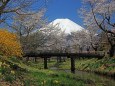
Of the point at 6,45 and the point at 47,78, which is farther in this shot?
the point at 6,45

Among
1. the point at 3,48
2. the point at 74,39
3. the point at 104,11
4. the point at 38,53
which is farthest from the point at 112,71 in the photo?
the point at 74,39

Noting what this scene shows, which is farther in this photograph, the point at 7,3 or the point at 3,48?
the point at 3,48

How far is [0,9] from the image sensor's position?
1460 cm

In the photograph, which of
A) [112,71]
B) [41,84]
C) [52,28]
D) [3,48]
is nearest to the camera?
[41,84]

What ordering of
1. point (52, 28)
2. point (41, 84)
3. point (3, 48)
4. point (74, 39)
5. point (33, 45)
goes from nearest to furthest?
point (41, 84), point (3, 48), point (33, 45), point (52, 28), point (74, 39)

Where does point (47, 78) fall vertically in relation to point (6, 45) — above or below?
below

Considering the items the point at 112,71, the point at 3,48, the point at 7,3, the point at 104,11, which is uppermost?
the point at 104,11

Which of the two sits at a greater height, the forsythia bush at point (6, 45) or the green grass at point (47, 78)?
the forsythia bush at point (6, 45)

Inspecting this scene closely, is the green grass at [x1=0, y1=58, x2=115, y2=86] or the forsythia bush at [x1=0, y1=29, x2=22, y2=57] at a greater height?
the forsythia bush at [x1=0, y1=29, x2=22, y2=57]

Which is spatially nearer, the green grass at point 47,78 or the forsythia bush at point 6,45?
the green grass at point 47,78

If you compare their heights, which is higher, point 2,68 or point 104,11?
point 104,11

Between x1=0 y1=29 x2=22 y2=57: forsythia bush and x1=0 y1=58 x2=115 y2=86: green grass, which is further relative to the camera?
x1=0 y1=29 x2=22 y2=57: forsythia bush

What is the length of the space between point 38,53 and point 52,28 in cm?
676

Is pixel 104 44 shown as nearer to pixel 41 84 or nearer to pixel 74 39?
pixel 74 39
